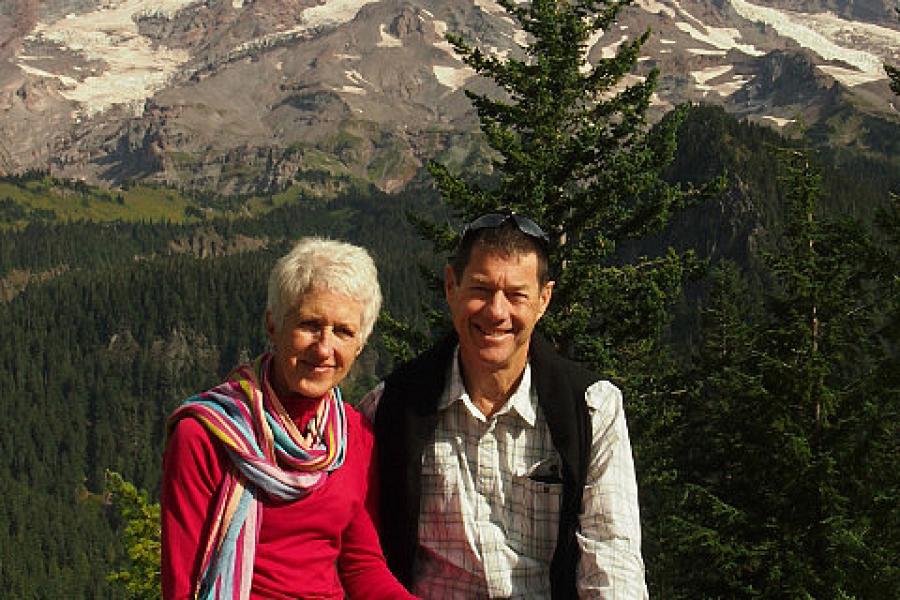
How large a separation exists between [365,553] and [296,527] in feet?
1.81

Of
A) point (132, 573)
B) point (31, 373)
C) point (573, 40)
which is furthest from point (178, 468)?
point (31, 373)

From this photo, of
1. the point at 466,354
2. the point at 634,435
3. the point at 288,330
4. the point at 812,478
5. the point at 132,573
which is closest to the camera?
the point at 288,330

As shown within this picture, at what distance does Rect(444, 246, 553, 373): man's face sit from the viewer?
18.3ft

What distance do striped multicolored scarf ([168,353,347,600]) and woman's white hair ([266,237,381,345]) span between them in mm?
470

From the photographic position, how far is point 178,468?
5.03 meters

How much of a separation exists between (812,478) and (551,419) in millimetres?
14214

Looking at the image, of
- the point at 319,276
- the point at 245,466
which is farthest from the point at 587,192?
the point at 245,466

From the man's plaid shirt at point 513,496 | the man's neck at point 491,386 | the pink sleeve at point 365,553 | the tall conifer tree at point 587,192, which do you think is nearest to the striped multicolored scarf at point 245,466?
the pink sleeve at point 365,553

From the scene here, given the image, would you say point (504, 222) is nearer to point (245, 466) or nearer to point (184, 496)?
point (245, 466)

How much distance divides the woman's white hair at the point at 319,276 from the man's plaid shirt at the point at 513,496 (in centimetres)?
84

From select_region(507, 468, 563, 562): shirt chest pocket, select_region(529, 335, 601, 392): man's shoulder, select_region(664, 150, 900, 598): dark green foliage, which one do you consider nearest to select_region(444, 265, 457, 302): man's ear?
select_region(529, 335, 601, 392): man's shoulder

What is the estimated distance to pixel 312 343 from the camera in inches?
211

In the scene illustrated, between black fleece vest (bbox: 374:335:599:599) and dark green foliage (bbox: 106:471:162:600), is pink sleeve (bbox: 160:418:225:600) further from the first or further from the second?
dark green foliage (bbox: 106:471:162:600)

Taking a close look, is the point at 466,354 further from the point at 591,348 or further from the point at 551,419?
the point at 591,348
